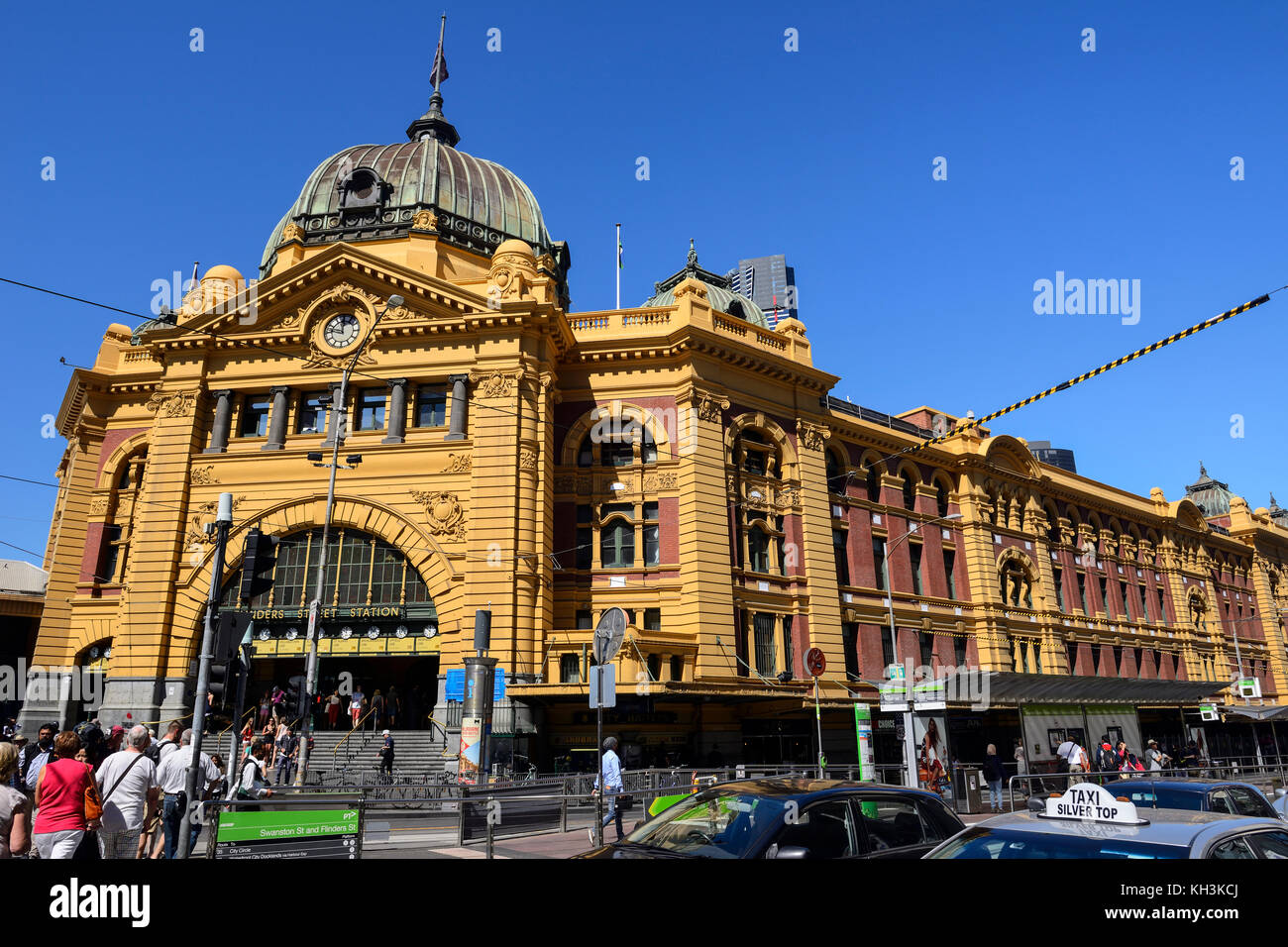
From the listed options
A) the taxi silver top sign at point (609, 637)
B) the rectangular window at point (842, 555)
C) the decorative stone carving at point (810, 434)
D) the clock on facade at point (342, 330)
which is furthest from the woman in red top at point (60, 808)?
the rectangular window at point (842, 555)

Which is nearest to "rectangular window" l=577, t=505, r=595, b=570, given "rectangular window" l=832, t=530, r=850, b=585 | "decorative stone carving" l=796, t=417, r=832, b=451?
"decorative stone carving" l=796, t=417, r=832, b=451

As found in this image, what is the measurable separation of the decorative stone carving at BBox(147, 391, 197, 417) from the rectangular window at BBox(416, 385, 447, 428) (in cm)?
972

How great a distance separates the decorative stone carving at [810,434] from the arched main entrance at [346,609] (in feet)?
58.9

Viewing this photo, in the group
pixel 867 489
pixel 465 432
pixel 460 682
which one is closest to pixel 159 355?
pixel 465 432

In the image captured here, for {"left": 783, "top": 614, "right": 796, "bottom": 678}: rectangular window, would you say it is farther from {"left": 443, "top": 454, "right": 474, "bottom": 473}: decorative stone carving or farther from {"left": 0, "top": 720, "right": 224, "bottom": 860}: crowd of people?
{"left": 0, "top": 720, "right": 224, "bottom": 860}: crowd of people

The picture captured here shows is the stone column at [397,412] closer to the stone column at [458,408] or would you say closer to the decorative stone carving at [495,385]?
the stone column at [458,408]

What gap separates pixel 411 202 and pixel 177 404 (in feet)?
48.8

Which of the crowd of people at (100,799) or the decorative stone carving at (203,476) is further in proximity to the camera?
the decorative stone carving at (203,476)

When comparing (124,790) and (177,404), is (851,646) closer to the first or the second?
(177,404)

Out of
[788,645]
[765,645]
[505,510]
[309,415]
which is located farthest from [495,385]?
[788,645]

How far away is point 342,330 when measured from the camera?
35438 mm

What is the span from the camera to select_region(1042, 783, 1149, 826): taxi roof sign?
5.90 meters

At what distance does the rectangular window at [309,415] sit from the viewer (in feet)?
115
